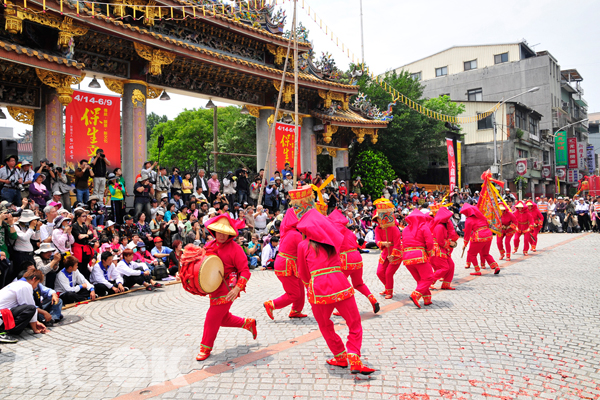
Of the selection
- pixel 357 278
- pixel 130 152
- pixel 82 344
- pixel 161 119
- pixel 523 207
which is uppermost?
pixel 161 119

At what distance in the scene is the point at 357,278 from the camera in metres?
6.77

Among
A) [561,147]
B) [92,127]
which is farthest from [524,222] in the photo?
[561,147]

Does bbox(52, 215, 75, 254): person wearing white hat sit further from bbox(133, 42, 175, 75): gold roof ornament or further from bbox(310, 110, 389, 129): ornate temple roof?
bbox(310, 110, 389, 129): ornate temple roof

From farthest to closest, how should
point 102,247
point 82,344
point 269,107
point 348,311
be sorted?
point 269,107 → point 102,247 → point 82,344 → point 348,311

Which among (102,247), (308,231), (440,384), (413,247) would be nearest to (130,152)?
(102,247)

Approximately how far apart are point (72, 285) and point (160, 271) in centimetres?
239

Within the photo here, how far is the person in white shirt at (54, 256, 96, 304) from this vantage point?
7645mm

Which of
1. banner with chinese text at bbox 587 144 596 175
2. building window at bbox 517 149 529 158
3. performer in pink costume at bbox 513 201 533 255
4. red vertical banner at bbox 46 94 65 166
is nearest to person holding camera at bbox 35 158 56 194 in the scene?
red vertical banner at bbox 46 94 65 166

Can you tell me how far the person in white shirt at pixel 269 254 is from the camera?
39.9 feet

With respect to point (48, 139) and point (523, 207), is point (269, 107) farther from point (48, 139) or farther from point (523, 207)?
point (523, 207)

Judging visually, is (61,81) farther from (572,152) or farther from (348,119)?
(572,152)

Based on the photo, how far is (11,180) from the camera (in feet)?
32.0

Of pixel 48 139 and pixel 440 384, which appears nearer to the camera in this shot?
pixel 440 384

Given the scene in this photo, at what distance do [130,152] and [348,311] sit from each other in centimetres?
1157
